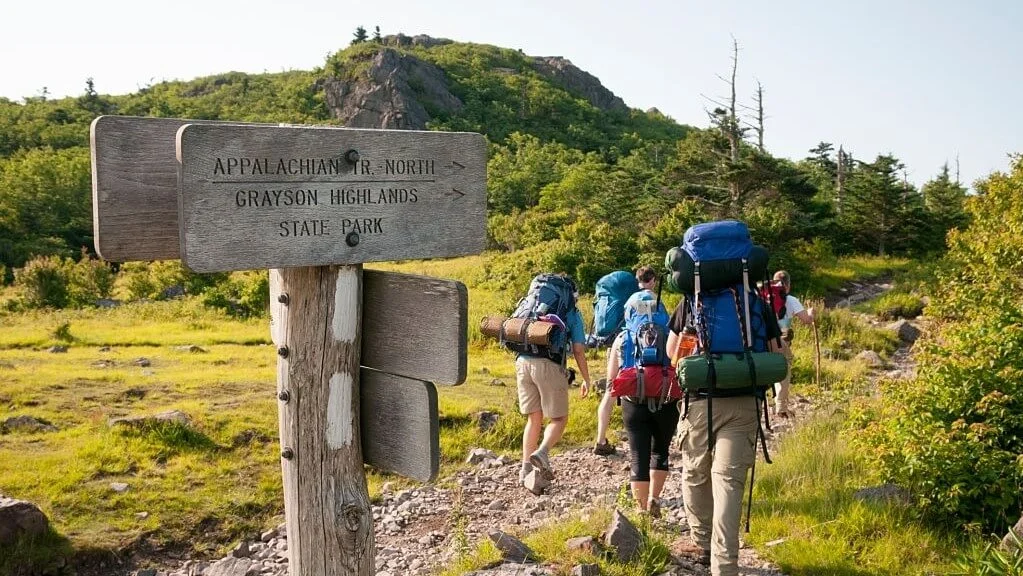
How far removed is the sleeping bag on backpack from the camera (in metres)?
4.21

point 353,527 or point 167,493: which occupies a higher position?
point 353,527

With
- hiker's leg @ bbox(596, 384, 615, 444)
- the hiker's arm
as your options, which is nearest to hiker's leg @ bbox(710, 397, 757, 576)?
the hiker's arm

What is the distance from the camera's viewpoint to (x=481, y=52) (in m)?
114

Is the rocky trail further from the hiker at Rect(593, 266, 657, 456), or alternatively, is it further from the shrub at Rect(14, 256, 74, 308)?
the shrub at Rect(14, 256, 74, 308)

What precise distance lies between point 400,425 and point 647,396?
3.30 m

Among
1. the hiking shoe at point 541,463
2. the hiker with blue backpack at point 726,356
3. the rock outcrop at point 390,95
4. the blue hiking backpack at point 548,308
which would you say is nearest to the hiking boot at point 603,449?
the hiking shoe at point 541,463

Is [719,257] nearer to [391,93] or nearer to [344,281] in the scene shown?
[344,281]

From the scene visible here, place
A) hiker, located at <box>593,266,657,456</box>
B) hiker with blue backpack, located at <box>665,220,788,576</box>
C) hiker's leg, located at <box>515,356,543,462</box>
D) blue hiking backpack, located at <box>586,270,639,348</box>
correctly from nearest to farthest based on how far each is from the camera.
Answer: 1. hiker with blue backpack, located at <box>665,220,788,576</box>
2. hiker, located at <box>593,266,657,456</box>
3. hiker's leg, located at <box>515,356,543,462</box>
4. blue hiking backpack, located at <box>586,270,639,348</box>

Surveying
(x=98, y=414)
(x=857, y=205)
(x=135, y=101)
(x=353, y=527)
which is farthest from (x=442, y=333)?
(x=135, y=101)

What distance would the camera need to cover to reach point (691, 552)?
15.3 feet

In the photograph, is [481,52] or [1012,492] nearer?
[1012,492]

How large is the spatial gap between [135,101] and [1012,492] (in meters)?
93.8

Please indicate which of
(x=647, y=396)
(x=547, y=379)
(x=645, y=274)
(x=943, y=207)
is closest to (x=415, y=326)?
(x=647, y=396)

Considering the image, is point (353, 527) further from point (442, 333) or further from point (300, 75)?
point (300, 75)
